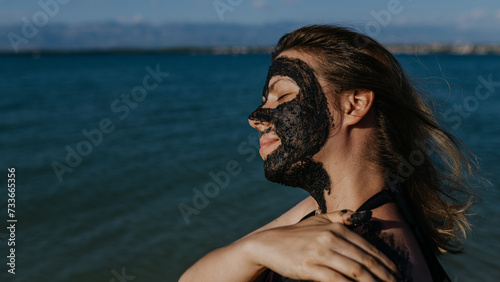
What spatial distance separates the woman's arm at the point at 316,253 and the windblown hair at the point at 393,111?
689 millimetres

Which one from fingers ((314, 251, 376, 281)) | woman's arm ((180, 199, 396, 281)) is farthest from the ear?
fingers ((314, 251, 376, 281))

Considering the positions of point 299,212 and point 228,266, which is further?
point 299,212

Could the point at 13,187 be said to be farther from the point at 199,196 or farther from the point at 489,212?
the point at 489,212

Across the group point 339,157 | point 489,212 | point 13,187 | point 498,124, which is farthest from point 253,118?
point 498,124

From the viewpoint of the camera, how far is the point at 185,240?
22.2 ft

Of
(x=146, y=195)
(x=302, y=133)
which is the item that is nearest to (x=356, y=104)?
(x=302, y=133)

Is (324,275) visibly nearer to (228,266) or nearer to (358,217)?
(358,217)

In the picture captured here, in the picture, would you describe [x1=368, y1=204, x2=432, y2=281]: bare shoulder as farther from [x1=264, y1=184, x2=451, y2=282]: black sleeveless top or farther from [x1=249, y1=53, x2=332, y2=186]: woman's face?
[x1=249, y1=53, x2=332, y2=186]: woman's face

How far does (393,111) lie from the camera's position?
239cm

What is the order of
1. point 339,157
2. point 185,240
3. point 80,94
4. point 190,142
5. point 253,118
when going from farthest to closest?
point 80,94, point 190,142, point 185,240, point 253,118, point 339,157

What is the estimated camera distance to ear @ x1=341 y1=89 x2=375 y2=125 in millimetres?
2295

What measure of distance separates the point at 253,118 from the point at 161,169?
801cm

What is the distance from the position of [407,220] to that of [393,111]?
22.1 inches

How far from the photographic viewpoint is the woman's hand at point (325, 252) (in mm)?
1626
